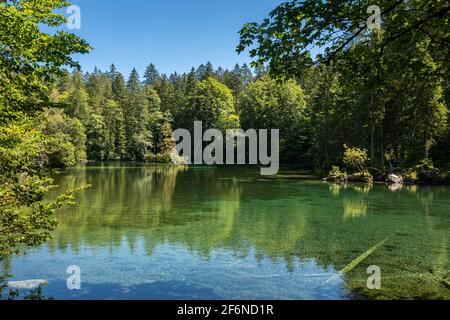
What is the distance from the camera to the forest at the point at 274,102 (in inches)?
256

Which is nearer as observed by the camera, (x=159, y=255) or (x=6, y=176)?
(x=6, y=176)

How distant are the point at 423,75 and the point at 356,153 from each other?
3259 centimetres

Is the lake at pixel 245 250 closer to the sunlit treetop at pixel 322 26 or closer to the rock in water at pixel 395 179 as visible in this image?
the sunlit treetop at pixel 322 26

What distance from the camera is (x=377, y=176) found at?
38.4m

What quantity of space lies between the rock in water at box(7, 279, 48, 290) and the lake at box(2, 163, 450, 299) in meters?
0.31

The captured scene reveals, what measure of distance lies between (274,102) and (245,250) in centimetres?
6219

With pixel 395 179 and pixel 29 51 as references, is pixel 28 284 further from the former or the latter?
pixel 395 179

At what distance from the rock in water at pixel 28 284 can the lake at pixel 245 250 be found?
312 mm

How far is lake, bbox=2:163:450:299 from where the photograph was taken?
9.69 m

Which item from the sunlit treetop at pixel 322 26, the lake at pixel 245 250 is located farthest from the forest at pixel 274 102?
the lake at pixel 245 250

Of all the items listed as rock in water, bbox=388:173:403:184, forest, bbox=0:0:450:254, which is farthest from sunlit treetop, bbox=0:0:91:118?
rock in water, bbox=388:173:403:184

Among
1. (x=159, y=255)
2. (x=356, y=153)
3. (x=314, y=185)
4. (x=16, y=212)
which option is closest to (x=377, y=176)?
(x=356, y=153)
